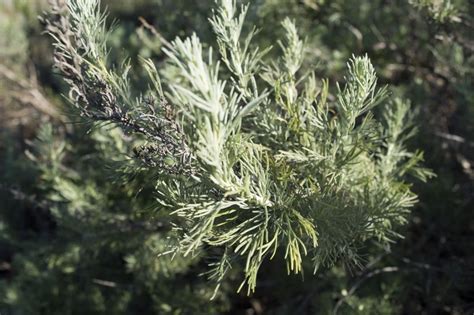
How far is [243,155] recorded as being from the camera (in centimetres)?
95

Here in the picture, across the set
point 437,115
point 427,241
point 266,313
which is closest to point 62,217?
point 266,313

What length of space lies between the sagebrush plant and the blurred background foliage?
475 millimetres

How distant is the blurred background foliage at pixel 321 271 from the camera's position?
1.67m

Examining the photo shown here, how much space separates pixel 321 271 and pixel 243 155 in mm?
955

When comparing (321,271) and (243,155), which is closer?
(243,155)

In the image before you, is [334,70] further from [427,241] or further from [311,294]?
[311,294]

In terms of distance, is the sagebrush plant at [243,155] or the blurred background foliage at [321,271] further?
the blurred background foliage at [321,271]

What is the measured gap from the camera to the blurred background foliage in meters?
1.67

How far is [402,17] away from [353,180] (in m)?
1.32

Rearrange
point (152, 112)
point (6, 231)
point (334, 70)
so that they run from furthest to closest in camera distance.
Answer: point (6, 231) < point (334, 70) < point (152, 112)

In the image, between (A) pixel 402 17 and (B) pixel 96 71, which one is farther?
(A) pixel 402 17

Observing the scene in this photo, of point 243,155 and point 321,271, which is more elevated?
point 243,155

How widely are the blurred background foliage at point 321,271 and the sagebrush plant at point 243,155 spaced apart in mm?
475

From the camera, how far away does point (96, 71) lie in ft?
3.38
